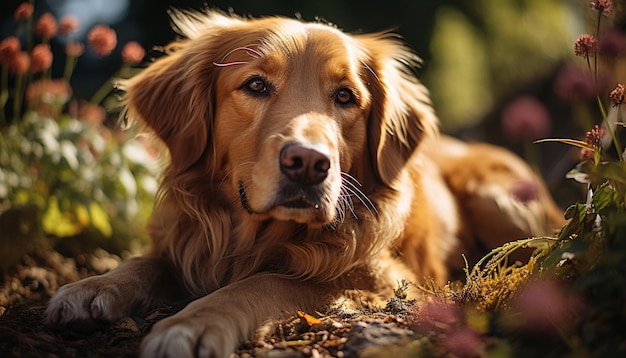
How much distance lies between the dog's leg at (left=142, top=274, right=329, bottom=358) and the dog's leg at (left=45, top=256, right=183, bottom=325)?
46 cm

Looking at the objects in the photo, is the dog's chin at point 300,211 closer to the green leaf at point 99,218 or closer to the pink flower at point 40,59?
the green leaf at point 99,218

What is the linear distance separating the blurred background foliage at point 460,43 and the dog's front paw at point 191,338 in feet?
21.7

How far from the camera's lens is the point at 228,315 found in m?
2.56

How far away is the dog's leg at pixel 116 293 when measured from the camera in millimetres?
2750

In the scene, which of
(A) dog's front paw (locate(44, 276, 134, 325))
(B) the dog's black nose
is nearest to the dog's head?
(B) the dog's black nose

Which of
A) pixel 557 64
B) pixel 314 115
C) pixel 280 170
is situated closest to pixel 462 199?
pixel 314 115

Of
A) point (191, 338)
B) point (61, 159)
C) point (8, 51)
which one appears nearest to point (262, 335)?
point (191, 338)

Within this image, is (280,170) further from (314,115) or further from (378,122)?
(378,122)

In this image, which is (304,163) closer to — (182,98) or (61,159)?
(182,98)

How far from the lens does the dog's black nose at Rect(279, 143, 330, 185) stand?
2.70 metres

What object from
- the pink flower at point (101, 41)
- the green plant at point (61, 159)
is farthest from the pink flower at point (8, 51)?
the pink flower at point (101, 41)

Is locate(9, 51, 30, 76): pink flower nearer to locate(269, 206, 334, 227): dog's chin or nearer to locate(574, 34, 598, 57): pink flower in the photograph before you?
locate(269, 206, 334, 227): dog's chin

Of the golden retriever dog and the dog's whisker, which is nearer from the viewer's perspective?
the golden retriever dog

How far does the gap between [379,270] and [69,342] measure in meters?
1.58
